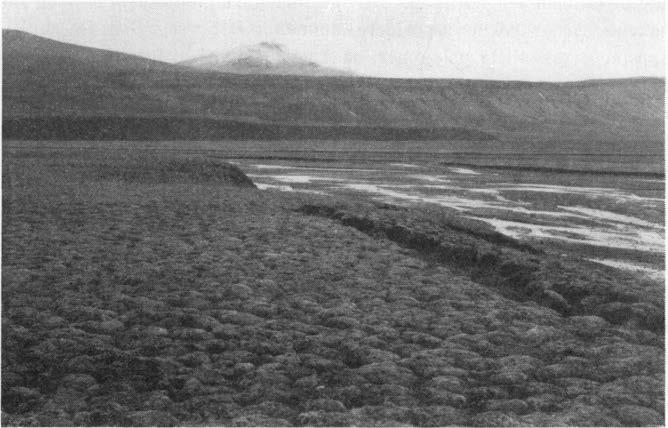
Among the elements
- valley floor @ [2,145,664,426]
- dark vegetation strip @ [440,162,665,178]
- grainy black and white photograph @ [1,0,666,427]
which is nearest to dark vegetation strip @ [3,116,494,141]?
dark vegetation strip @ [440,162,665,178]

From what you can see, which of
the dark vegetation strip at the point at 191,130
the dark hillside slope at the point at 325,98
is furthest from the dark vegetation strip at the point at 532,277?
the dark hillside slope at the point at 325,98

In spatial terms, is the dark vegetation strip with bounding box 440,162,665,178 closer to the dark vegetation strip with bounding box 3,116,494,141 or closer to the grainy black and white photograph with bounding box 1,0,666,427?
the grainy black and white photograph with bounding box 1,0,666,427

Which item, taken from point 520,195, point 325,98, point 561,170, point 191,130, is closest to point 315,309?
point 520,195

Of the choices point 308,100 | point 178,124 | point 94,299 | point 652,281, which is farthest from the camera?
point 308,100

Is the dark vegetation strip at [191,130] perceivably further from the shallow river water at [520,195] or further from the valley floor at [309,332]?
the valley floor at [309,332]

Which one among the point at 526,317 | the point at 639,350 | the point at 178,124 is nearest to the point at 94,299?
the point at 526,317

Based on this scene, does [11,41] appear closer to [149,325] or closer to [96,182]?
[96,182]

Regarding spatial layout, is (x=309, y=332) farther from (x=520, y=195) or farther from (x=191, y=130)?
(x=191, y=130)
